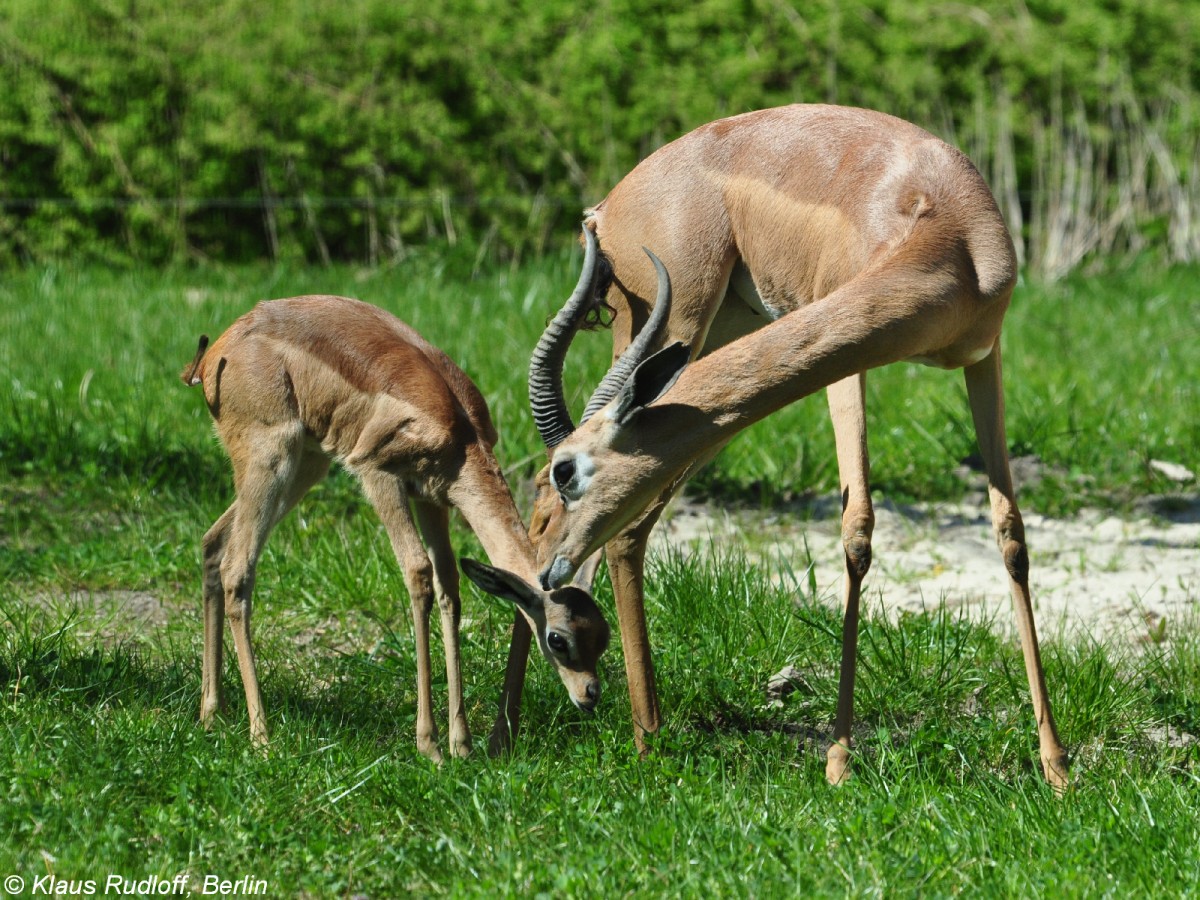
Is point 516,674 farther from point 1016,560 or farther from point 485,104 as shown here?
point 485,104

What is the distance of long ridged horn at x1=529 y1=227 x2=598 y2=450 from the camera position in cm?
382

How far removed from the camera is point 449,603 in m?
4.32

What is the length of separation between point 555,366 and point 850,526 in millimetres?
1048

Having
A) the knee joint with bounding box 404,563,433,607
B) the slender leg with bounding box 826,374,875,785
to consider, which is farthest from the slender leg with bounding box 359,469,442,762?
the slender leg with bounding box 826,374,875,785

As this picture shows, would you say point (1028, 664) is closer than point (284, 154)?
Yes

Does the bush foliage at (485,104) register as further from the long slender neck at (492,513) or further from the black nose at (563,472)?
the black nose at (563,472)

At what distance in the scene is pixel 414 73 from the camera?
1034 centimetres

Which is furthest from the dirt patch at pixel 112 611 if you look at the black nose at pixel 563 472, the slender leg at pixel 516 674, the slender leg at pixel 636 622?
the black nose at pixel 563 472

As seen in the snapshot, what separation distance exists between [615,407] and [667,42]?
8085 mm

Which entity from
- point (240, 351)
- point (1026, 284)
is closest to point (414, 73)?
point (1026, 284)

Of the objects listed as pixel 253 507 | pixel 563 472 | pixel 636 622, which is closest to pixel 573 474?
pixel 563 472

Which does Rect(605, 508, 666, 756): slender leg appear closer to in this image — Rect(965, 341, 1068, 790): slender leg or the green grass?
the green grass

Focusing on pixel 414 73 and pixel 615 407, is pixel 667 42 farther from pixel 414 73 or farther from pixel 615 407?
Answer: pixel 615 407

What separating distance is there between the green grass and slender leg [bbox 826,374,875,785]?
0.13 metres
